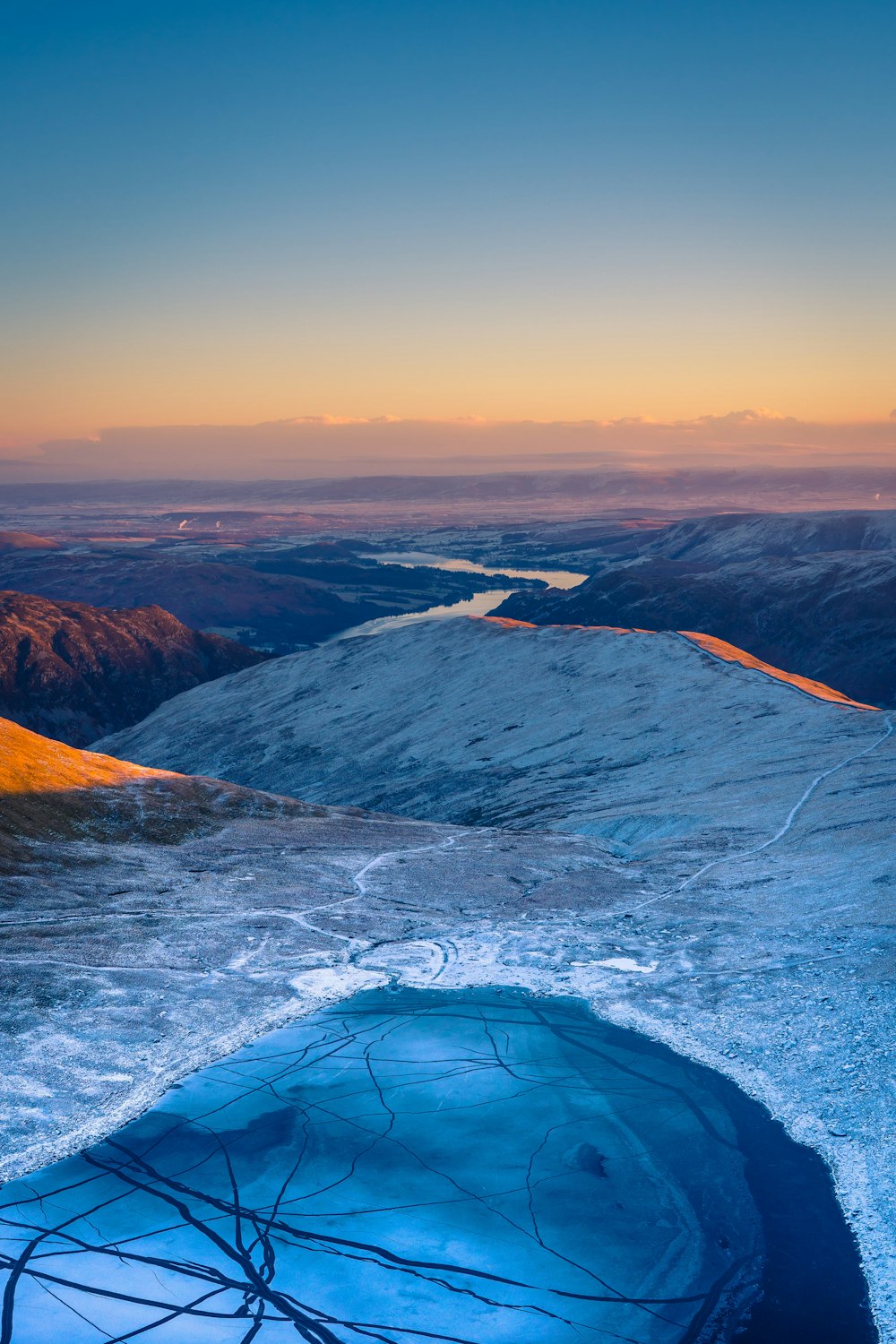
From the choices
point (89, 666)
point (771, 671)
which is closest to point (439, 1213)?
point (771, 671)

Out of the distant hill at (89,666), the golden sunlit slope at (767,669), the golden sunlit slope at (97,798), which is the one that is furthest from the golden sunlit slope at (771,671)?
the distant hill at (89,666)

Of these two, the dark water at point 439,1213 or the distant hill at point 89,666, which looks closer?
the dark water at point 439,1213

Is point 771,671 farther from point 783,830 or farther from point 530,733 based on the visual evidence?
point 783,830

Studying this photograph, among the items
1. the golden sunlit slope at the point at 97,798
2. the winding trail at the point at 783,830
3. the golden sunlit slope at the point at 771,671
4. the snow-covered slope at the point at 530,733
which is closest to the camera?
the winding trail at the point at 783,830

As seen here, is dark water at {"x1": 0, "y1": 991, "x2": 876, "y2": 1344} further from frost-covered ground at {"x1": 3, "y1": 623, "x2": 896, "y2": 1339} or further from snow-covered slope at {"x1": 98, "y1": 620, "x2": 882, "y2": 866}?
snow-covered slope at {"x1": 98, "y1": 620, "x2": 882, "y2": 866}

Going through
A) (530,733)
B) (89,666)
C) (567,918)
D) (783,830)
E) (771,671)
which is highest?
(771,671)

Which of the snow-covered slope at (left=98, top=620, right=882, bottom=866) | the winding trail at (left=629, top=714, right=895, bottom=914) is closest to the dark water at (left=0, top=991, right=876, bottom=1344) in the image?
the winding trail at (left=629, top=714, right=895, bottom=914)

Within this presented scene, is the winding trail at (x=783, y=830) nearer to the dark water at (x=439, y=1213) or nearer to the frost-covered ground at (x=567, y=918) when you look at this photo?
the frost-covered ground at (x=567, y=918)
